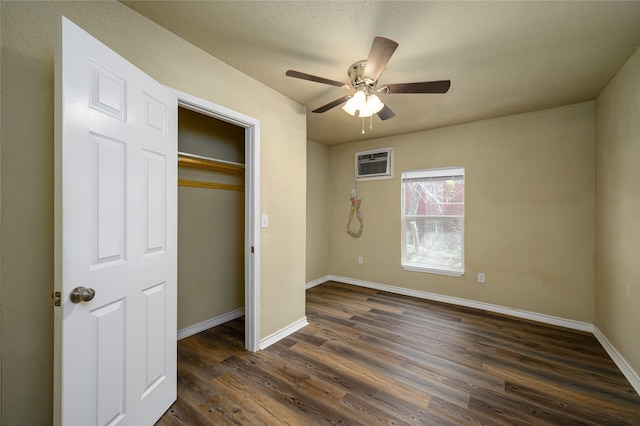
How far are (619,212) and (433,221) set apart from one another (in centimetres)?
190

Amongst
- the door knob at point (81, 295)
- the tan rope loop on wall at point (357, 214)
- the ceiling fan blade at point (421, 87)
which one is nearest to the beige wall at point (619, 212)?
the ceiling fan blade at point (421, 87)

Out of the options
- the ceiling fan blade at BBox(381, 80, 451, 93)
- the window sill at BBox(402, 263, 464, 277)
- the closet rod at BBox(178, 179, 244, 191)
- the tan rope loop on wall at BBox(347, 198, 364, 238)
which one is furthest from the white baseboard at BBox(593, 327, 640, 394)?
the closet rod at BBox(178, 179, 244, 191)

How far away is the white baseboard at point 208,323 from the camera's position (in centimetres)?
272

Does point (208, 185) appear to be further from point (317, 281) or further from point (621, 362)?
point (621, 362)

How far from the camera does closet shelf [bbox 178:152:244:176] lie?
8.57ft

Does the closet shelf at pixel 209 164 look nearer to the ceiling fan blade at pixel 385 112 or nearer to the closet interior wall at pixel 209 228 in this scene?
the closet interior wall at pixel 209 228

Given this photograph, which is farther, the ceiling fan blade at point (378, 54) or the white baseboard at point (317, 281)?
the white baseboard at point (317, 281)

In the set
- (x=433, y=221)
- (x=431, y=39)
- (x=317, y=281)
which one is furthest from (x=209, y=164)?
(x=433, y=221)

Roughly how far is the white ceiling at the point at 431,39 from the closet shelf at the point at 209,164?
3.26 feet

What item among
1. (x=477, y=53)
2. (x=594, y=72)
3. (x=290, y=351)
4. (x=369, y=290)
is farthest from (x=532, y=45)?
(x=369, y=290)

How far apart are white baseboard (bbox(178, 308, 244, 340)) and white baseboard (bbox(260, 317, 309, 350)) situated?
2.71ft

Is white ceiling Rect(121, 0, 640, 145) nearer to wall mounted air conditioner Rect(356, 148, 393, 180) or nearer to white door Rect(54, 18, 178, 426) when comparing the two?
white door Rect(54, 18, 178, 426)

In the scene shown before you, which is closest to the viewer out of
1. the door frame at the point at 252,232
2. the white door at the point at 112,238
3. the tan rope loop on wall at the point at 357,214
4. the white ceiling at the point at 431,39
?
the white door at the point at 112,238

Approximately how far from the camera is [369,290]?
434 centimetres
